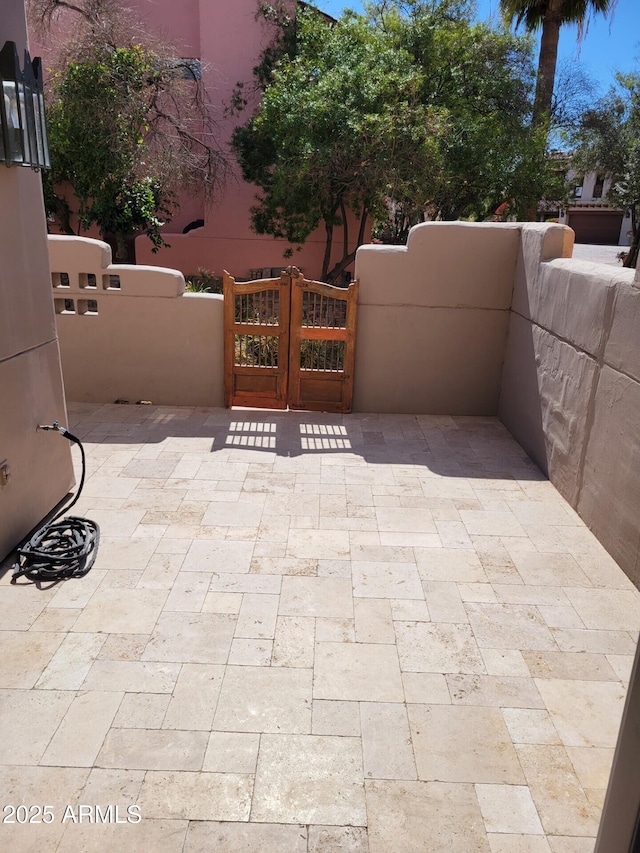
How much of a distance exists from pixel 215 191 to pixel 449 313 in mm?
9299

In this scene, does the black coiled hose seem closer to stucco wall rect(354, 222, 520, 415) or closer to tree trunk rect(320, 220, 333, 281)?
stucco wall rect(354, 222, 520, 415)

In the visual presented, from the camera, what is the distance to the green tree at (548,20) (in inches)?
587

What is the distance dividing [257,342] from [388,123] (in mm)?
5516

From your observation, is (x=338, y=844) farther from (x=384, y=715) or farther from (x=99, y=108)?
(x=99, y=108)

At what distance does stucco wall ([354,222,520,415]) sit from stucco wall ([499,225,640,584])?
43 cm

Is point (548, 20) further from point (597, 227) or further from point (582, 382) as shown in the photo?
point (597, 227)

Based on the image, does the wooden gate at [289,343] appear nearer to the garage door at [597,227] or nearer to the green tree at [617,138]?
the green tree at [617,138]

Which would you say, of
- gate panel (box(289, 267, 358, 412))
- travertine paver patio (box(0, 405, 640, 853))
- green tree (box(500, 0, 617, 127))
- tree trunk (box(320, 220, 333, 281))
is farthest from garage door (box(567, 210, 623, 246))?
travertine paver patio (box(0, 405, 640, 853))

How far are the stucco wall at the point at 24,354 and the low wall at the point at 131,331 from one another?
3009mm

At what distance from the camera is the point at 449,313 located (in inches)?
335

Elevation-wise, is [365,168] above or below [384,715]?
above

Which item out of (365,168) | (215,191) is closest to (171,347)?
(365,168)

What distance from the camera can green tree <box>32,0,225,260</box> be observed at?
11.8 metres

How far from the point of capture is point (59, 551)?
192 inches
